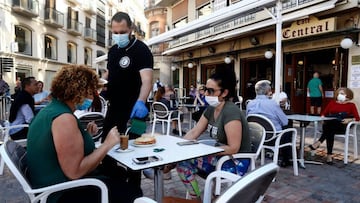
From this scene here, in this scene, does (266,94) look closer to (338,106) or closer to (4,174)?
(338,106)

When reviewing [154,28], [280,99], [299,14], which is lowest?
[280,99]

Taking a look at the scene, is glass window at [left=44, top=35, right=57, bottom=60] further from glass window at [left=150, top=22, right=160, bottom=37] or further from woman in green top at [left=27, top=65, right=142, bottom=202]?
woman in green top at [left=27, top=65, right=142, bottom=202]

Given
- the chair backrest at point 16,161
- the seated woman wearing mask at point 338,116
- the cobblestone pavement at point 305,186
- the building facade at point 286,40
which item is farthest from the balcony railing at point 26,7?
the chair backrest at point 16,161

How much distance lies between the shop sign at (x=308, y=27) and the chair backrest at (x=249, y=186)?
28.5ft

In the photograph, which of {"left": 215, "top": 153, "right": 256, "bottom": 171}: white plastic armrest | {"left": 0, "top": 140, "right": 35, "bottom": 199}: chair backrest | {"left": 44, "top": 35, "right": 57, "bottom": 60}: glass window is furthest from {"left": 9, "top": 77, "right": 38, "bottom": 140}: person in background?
{"left": 44, "top": 35, "right": 57, "bottom": 60}: glass window

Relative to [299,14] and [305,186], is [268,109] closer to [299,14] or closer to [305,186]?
A: [305,186]

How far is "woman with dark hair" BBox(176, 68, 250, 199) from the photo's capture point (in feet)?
7.48

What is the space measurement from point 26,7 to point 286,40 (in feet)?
51.1

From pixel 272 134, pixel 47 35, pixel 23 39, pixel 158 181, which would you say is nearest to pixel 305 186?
pixel 272 134

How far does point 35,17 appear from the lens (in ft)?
60.3

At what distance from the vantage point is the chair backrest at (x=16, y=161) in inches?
57.8

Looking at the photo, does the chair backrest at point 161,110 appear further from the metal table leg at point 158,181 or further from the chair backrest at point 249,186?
the chair backrest at point 249,186

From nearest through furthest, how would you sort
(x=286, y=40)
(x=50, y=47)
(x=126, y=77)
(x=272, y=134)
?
(x=126, y=77), (x=272, y=134), (x=286, y=40), (x=50, y=47)

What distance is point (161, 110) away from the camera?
6.79 meters
